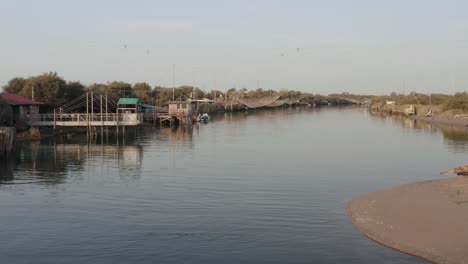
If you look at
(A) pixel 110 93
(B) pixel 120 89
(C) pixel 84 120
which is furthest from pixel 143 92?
(C) pixel 84 120

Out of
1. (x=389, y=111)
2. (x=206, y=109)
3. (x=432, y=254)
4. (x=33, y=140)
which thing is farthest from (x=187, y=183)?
(x=389, y=111)

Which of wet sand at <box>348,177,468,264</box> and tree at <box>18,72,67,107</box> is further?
tree at <box>18,72,67,107</box>

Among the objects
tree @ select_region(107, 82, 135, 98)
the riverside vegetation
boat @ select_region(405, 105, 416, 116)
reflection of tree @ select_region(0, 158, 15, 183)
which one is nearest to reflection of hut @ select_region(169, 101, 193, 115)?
the riverside vegetation

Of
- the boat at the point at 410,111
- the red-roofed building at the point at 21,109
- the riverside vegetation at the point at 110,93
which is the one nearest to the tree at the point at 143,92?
the riverside vegetation at the point at 110,93

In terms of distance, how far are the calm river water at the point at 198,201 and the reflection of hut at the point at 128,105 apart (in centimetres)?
2144

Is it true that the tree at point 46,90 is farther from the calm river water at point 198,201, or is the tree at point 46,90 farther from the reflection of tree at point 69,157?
the calm river water at point 198,201

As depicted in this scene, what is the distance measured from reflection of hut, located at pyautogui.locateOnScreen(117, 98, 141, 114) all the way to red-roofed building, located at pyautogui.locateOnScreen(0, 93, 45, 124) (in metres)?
10.9

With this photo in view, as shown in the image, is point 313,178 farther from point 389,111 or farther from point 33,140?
point 389,111

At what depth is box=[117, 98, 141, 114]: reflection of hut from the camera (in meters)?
65.2

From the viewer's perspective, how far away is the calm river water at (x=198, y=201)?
1479 cm

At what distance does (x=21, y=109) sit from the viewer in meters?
53.8

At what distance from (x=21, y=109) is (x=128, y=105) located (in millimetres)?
16505

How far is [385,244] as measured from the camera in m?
15.0

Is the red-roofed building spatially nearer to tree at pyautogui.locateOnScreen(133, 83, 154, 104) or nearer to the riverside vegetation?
the riverside vegetation
